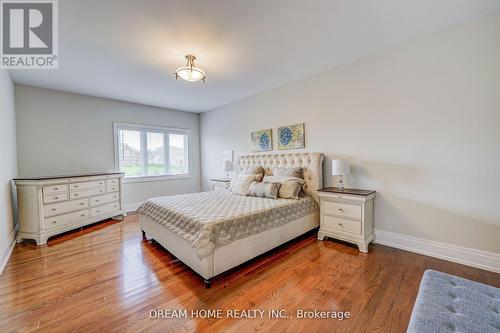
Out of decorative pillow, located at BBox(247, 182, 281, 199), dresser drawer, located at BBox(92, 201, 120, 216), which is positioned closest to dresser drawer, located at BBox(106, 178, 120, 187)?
dresser drawer, located at BBox(92, 201, 120, 216)

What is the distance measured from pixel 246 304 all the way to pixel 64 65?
3860 millimetres

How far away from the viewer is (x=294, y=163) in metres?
3.67

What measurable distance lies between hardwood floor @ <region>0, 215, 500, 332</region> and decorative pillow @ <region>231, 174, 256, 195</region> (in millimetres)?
1134

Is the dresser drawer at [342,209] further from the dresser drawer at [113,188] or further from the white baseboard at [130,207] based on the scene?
the white baseboard at [130,207]

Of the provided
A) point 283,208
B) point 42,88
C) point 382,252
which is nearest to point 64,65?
point 42,88

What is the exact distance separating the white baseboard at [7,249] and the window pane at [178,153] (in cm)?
305

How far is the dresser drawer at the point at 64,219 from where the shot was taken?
317cm

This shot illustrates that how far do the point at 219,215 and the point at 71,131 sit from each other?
3.88 m

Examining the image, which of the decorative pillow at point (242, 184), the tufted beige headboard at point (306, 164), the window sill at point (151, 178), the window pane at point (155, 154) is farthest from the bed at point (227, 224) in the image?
the window pane at point (155, 154)

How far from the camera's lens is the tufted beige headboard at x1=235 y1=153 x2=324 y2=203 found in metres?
3.30

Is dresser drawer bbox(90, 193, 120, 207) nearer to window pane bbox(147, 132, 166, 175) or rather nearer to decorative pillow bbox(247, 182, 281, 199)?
window pane bbox(147, 132, 166, 175)

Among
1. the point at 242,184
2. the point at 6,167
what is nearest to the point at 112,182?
the point at 6,167

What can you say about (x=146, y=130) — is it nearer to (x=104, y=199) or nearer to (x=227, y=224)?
(x=104, y=199)

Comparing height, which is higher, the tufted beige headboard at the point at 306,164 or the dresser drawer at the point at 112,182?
the tufted beige headboard at the point at 306,164
